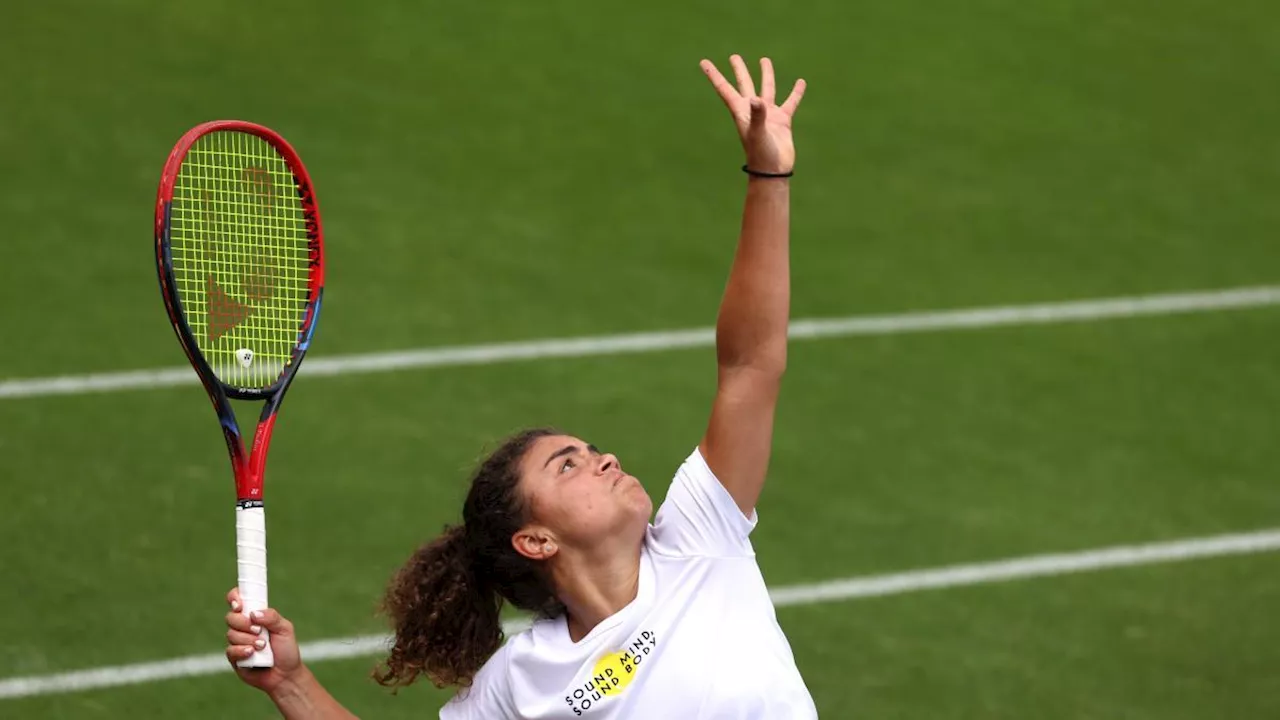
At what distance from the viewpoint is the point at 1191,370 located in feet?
30.5

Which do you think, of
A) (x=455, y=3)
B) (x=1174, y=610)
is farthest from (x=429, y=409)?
(x=455, y=3)

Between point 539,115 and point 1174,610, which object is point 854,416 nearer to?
point 1174,610

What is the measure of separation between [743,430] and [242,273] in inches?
61.3

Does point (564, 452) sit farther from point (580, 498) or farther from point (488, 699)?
point (488, 699)

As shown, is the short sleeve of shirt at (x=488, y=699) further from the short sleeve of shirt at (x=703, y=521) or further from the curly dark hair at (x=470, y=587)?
the short sleeve of shirt at (x=703, y=521)

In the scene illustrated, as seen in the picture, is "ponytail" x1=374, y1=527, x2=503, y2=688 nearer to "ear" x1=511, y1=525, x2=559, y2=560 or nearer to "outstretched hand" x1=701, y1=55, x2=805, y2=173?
"ear" x1=511, y1=525, x2=559, y2=560

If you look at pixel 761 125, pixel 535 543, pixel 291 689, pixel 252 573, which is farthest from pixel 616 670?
pixel 761 125

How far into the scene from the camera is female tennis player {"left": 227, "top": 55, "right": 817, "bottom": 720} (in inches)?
173

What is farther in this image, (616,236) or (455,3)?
(455,3)

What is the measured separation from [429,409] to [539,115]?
11.1 ft

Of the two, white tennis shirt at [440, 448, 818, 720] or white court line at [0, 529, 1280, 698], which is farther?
white court line at [0, 529, 1280, 698]

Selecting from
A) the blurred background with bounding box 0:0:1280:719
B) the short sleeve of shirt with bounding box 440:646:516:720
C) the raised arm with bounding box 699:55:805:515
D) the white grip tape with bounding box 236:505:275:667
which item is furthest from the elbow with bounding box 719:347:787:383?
the blurred background with bounding box 0:0:1280:719

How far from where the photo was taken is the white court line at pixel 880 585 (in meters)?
6.61

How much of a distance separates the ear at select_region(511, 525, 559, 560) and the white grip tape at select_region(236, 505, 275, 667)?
1.93 feet
